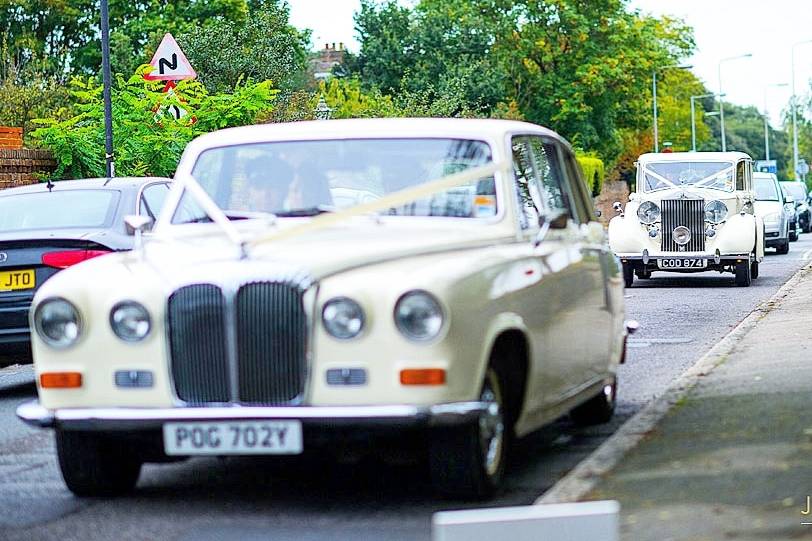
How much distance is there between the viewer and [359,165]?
25.7ft

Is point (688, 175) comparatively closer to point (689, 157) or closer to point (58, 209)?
point (689, 157)

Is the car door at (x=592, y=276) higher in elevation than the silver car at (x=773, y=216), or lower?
higher

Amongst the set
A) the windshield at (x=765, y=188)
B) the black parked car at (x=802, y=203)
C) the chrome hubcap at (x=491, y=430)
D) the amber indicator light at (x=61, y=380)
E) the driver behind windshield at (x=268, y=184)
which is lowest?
the black parked car at (x=802, y=203)

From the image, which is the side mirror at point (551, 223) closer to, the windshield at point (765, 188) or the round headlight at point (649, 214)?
the round headlight at point (649, 214)

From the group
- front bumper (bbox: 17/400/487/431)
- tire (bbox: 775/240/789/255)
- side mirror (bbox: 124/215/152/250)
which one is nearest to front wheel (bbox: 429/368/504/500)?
front bumper (bbox: 17/400/487/431)

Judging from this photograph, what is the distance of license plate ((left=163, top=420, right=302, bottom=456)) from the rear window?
5511 millimetres

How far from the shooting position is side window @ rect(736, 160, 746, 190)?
77.8 feet

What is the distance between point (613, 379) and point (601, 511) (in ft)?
18.5

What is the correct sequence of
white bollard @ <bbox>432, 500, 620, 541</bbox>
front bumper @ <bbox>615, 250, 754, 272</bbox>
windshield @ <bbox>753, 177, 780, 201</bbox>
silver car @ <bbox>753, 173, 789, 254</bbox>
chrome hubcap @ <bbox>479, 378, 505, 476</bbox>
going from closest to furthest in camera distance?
white bollard @ <bbox>432, 500, 620, 541</bbox> < chrome hubcap @ <bbox>479, 378, 505, 476</bbox> < front bumper @ <bbox>615, 250, 754, 272</bbox> < silver car @ <bbox>753, 173, 789, 254</bbox> < windshield @ <bbox>753, 177, 780, 201</bbox>

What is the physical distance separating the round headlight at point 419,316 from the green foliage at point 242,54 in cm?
3802

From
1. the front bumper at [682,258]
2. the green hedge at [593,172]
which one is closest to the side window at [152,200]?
the front bumper at [682,258]

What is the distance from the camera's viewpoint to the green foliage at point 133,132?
26.4 metres

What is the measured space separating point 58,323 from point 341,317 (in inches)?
51.5

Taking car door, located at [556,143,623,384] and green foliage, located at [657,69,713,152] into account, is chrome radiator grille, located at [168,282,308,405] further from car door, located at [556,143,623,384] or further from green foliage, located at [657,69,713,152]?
green foliage, located at [657,69,713,152]
